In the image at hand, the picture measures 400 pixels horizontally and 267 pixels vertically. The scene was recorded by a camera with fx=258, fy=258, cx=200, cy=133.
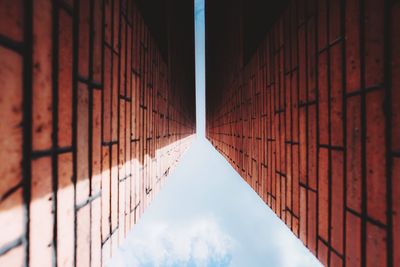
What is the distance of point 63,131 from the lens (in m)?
1.06

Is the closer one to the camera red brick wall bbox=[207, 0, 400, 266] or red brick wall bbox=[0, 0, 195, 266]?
red brick wall bbox=[0, 0, 195, 266]

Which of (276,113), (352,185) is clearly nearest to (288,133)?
(276,113)

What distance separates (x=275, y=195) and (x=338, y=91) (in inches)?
59.5

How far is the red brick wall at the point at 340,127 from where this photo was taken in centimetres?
111

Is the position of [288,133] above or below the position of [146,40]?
below

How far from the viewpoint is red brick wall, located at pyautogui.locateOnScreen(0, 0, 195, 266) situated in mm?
801

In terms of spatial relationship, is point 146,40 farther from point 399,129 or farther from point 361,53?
point 399,129

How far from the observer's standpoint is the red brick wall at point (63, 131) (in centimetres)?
80

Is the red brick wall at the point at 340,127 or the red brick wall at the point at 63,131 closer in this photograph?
the red brick wall at the point at 63,131

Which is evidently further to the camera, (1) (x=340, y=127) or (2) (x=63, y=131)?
(1) (x=340, y=127)

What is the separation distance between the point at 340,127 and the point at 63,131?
1407 mm

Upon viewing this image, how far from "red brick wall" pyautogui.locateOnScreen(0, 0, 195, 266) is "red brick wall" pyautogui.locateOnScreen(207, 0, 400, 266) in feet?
4.35

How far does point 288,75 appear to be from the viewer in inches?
87.8

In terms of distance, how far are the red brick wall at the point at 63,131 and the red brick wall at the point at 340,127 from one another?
133 centimetres
